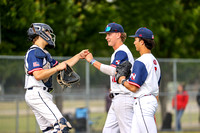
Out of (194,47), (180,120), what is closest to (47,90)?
(180,120)

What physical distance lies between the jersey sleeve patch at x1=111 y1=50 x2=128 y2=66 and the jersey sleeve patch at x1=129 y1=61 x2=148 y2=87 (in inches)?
39.2

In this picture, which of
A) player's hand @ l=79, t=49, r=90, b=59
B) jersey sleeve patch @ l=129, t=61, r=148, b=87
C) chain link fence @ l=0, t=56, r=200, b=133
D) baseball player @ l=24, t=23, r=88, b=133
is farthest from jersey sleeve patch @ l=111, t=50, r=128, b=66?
chain link fence @ l=0, t=56, r=200, b=133

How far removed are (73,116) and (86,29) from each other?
3879 millimetres

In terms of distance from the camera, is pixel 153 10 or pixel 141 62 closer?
pixel 141 62

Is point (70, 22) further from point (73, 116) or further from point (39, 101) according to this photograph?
point (39, 101)

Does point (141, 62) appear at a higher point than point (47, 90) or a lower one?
higher

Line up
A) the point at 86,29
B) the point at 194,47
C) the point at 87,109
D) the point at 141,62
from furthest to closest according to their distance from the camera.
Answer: the point at 194,47 < the point at 86,29 < the point at 87,109 < the point at 141,62

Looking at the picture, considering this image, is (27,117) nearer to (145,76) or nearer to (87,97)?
(87,97)

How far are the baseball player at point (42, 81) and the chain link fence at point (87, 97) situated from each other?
6121mm

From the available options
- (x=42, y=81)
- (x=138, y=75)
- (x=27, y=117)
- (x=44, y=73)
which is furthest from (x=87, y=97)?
(x=138, y=75)

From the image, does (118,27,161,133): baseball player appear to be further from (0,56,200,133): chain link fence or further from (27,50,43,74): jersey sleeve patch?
(0,56,200,133): chain link fence

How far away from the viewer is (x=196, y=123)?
17.2 meters

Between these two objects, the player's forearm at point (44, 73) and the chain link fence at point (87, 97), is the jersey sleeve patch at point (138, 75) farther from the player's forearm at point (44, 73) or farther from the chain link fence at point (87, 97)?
the chain link fence at point (87, 97)

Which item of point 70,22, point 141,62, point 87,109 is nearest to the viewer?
point 141,62
